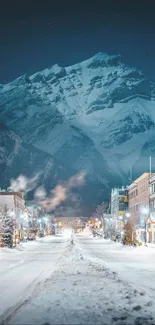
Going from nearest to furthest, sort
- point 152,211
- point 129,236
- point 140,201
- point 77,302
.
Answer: point 77,302
point 129,236
point 152,211
point 140,201

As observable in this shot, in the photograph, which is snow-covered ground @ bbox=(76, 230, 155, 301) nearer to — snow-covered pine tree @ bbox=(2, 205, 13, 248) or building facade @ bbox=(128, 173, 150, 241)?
snow-covered pine tree @ bbox=(2, 205, 13, 248)

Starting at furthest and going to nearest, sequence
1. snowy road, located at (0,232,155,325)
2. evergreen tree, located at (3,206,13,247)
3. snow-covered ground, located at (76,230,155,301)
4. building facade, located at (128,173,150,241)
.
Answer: building facade, located at (128,173,150,241) → evergreen tree, located at (3,206,13,247) → snow-covered ground, located at (76,230,155,301) → snowy road, located at (0,232,155,325)

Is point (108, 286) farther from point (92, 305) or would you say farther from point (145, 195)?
point (145, 195)

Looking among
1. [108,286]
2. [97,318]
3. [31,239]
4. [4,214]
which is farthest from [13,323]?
[31,239]

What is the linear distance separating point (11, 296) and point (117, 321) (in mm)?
7538

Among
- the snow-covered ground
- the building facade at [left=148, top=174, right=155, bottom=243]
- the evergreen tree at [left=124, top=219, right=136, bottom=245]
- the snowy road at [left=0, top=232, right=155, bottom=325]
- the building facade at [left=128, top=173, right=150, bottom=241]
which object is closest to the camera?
the snowy road at [left=0, top=232, right=155, bottom=325]

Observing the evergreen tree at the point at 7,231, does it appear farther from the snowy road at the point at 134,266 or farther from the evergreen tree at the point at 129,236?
the snowy road at the point at 134,266

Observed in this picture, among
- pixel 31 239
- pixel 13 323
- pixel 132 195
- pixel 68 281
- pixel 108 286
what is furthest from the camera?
pixel 132 195

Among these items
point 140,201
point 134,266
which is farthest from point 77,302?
point 140,201

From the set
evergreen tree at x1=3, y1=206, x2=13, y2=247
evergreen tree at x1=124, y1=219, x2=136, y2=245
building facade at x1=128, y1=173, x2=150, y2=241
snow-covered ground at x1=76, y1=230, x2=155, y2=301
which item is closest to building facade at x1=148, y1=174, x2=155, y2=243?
building facade at x1=128, y1=173, x2=150, y2=241

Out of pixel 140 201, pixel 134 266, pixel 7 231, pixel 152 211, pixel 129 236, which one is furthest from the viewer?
pixel 140 201

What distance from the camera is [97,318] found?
599 inches

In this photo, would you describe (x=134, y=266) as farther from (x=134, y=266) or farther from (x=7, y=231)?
(x=7, y=231)

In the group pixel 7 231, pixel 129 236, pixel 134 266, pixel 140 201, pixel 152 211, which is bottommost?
pixel 134 266
